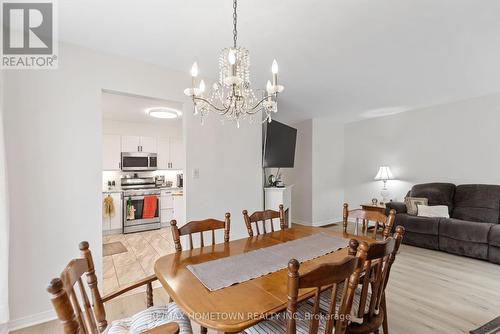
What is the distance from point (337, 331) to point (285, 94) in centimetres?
352

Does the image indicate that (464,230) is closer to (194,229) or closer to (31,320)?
(194,229)

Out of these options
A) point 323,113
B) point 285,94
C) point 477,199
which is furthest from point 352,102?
point 477,199

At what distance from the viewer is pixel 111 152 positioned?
5.25 metres

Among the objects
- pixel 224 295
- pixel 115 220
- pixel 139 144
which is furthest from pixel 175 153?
pixel 224 295

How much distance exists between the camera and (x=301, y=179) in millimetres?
5746

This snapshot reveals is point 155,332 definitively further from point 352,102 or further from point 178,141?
point 178,141

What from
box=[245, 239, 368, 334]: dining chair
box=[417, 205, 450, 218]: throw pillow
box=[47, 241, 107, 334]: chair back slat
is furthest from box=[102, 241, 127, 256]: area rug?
box=[417, 205, 450, 218]: throw pillow

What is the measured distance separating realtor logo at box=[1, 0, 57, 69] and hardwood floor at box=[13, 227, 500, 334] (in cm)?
231

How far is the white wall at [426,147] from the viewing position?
4.02 m

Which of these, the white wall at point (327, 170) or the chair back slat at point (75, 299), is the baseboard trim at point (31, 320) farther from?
the white wall at point (327, 170)

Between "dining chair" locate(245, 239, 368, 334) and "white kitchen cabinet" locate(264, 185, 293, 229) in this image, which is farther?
"white kitchen cabinet" locate(264, 185, 293, 229)

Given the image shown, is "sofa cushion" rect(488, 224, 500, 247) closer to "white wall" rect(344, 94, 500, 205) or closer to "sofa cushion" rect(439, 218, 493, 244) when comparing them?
"sofa cushion" rect(439, 218, 493, 244)

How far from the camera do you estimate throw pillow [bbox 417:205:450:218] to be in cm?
398

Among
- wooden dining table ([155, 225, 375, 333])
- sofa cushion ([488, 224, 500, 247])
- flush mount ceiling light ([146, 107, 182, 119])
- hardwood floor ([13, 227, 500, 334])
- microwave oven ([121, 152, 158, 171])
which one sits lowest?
hardwood floor ([13, 227, 500, 334])
